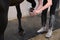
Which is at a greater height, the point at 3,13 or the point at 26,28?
the point at 3,13

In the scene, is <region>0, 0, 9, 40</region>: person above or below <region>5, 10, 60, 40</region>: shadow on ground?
above

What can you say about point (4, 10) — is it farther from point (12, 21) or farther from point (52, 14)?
point (12, 21)

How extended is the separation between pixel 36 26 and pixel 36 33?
401mm

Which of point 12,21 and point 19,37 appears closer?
point 19,37

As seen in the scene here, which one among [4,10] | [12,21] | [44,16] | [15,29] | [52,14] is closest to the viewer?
[4,10]

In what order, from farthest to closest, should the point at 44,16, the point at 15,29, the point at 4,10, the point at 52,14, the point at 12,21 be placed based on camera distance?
1. the point at 12,21
2. the point at 15,29
3. the point at 44,16
4. the point at 52,14
5. the point at 4,10

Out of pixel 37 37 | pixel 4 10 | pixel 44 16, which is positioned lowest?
pixel 37 37

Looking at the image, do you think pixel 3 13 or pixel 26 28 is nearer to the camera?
pixel 3 13

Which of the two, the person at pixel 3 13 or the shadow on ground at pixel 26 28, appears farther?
the shadow on ground at pixel 26 28

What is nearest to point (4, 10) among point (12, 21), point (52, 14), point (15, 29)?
point (52, 14)

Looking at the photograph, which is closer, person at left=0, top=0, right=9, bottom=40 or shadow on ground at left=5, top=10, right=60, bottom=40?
person at left=0, top=0, right=9, bottom=40

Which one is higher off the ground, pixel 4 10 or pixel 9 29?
pixel 4 10

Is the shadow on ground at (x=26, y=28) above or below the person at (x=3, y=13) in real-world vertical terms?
below

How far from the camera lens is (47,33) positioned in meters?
3.40
